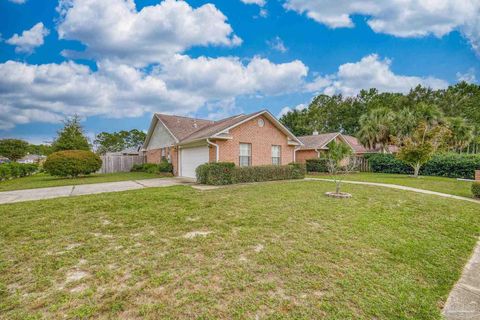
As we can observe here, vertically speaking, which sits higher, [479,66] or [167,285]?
[479,66]

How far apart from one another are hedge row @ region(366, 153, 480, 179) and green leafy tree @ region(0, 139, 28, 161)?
2305 inches

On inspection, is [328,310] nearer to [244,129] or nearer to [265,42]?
[244,129]

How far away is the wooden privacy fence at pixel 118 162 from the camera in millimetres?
24672

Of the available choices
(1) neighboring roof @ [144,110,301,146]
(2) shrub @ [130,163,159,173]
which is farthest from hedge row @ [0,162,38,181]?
(1) neighboring roof @ [144,110,301,146]

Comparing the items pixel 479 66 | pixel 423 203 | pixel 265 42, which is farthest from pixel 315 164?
pixel 479 66

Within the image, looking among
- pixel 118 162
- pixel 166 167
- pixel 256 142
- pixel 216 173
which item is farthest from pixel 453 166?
pixel 118 162

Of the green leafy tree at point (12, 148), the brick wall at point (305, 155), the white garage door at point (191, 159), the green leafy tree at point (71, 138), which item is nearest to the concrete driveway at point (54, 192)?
the white garage door at point (191, 159)

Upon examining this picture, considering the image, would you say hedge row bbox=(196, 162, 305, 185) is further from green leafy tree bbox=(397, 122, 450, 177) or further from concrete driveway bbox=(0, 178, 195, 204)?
green leafy tree bbox=(397, 122, 450, 177)

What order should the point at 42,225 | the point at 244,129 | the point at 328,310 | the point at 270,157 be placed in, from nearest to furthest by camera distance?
1. the point at 328,310
2. the point at 42,225
3. the point at 244,129
4. the point at 270,157

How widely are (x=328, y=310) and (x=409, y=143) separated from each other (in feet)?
57.5

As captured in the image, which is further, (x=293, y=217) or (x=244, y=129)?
(x=244, y=129)

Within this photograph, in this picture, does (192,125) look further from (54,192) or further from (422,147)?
(422,147)

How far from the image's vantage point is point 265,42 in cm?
1897

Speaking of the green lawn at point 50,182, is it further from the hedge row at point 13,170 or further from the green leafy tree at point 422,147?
the green leafy tree at point 422,147
